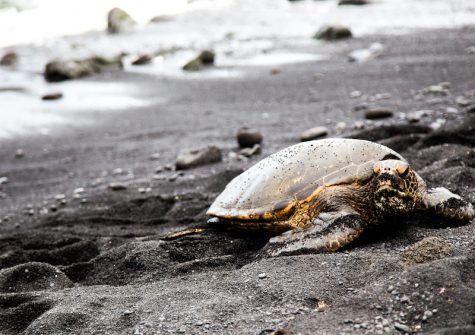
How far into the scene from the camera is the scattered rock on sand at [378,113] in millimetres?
5895

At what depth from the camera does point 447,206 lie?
120 inches

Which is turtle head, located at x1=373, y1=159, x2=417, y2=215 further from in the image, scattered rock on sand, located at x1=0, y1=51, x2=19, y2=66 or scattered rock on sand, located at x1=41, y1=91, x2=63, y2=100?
scattered rock on sand, located at x1=0, y1=51, x2=19, y2=66

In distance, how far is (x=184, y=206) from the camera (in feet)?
14.4

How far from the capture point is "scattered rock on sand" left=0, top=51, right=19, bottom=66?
11.5 meters

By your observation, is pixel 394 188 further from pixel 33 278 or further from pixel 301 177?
pixel 33 278

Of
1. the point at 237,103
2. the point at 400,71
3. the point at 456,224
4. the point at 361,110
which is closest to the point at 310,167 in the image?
the point at 456,224

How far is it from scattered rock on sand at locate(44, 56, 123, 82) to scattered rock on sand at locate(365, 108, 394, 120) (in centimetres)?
565

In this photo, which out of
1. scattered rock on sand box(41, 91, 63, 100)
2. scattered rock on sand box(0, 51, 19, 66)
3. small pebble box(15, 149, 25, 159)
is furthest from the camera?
scattered rock on sand box(0, 51, 19, 66)

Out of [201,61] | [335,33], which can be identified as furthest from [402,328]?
[335,33]

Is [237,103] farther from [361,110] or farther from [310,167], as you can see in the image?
[310,167]

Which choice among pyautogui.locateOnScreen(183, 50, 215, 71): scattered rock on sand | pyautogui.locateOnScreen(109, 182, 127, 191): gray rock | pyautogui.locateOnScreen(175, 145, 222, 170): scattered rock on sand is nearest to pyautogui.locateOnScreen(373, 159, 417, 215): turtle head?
pyautogui.locateOnScreen(175, 145, 222, 170): scattered rock on sand

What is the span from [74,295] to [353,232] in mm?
1432

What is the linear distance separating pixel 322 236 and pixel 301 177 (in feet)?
1.37

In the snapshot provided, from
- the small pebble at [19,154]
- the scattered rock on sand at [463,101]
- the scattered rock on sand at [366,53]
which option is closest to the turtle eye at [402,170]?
the scattered rock on sand at [463,101]
